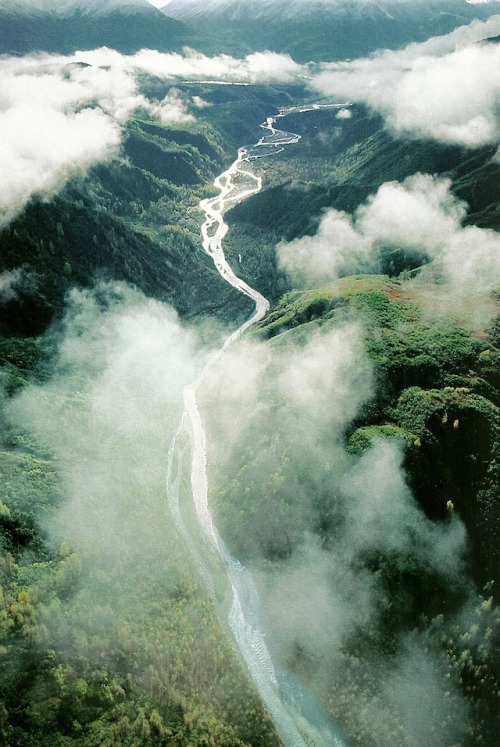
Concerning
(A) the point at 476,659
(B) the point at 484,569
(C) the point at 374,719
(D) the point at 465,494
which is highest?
(D) the point at 465,494

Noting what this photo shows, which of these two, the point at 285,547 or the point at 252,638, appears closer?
the point at 252,638

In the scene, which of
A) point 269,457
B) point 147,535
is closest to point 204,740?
point 147,535

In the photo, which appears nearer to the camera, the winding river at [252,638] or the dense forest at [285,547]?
the dense forest at [285,547]

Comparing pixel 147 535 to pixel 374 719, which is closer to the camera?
pixel 374 719

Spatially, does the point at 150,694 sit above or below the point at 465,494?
below

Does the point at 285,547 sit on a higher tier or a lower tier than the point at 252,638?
higher

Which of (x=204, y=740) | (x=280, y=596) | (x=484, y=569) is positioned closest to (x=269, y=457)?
(x=280, y=596)

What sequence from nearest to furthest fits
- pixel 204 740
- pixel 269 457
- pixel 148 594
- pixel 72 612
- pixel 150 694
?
pixel 204 740
pixel 150 694
pixel 72 612
pixel 148 594
pixel 269 457

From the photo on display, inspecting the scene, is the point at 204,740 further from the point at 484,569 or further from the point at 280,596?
the point at 484,569

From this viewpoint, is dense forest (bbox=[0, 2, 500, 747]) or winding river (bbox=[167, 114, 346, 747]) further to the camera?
winding river (bbox=[167, 114, 346, 747])

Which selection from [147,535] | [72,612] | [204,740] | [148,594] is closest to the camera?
[204,740]
